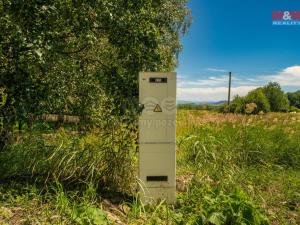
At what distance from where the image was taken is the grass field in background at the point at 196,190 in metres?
2.97

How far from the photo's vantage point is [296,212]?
3.72m

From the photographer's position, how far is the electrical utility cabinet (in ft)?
11.5

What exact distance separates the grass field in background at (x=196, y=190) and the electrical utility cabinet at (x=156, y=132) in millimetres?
273

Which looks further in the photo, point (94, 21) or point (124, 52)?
point (124, 52)

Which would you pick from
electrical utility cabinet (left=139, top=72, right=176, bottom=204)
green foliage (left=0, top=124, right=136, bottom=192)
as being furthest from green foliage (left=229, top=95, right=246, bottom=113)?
electrical utility cabinet (left=139, top=72, right=176, bottom=204)

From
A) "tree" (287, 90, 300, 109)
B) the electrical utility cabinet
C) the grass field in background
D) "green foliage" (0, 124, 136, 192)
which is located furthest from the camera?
"tree" (287, 90, 300, 109)

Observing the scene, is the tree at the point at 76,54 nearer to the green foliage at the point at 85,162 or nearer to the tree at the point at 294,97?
the green foliage at the point at 85,162

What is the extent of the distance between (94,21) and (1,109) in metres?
1.42

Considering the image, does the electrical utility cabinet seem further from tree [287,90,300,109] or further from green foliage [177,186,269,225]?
tree [287,90,300,109]

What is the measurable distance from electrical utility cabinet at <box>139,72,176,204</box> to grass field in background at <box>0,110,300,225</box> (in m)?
0.27

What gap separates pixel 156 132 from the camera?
3.54m

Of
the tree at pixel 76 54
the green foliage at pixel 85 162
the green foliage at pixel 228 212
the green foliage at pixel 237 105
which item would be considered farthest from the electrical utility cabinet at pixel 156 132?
the green foliage at pixel 237 105

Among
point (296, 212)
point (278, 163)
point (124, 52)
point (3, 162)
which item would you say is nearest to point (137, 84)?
point (124, 52)

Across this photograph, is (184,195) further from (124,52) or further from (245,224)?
(124,52)
